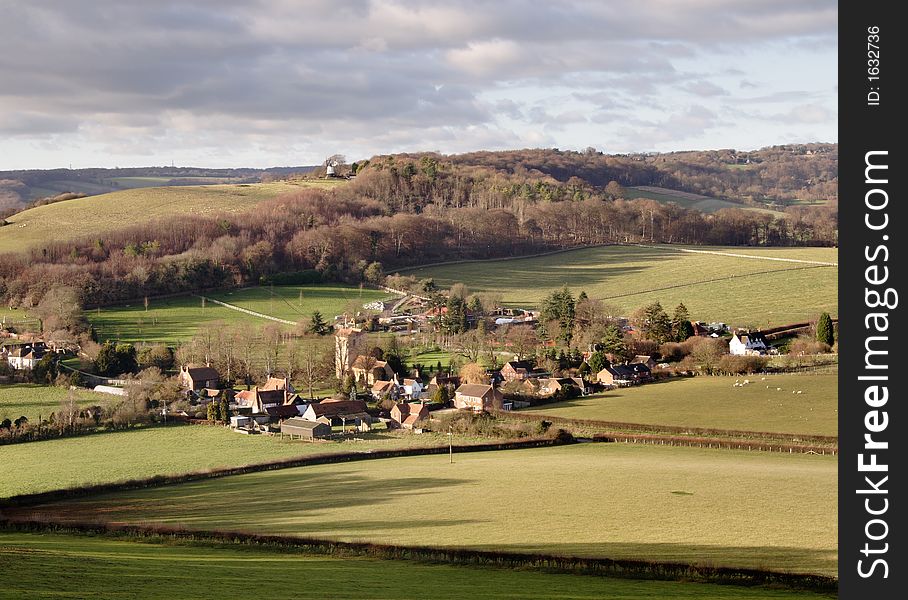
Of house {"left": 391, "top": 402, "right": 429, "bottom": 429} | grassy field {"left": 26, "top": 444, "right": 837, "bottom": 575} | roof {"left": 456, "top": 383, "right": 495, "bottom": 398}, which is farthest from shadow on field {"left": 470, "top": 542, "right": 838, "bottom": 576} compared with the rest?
roof {"left": 456, "top": 383, "right": 495, "bottom": 398}

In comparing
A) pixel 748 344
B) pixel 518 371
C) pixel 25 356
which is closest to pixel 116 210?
pixel 25 356

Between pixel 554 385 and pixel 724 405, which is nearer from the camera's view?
pixel 724 405

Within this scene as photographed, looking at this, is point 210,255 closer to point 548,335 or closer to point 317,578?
point 548,335

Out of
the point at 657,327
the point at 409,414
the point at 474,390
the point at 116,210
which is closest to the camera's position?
the point at 409,414

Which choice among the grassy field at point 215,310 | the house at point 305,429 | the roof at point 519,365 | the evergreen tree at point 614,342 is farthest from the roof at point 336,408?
the grassy field at point 215,310

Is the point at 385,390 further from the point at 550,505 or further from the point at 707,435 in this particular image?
the point at 550,505

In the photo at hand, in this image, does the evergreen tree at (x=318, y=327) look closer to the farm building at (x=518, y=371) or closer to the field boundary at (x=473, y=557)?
the farm building at (x=518, y=371)
